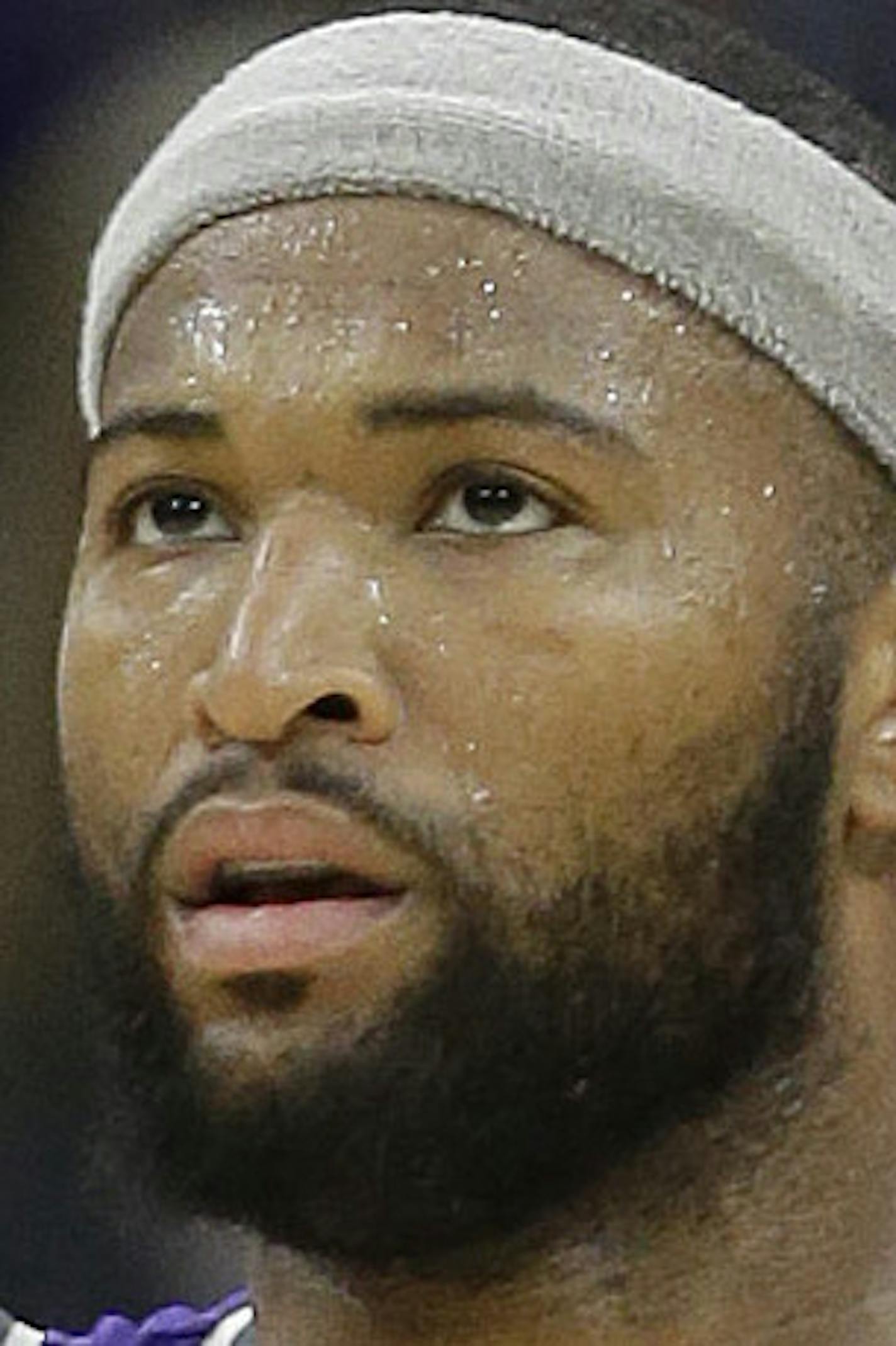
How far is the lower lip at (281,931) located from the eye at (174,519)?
0.35 feet

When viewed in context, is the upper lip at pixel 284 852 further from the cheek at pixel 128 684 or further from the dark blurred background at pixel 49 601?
the dark blurred background at pixel 49 601

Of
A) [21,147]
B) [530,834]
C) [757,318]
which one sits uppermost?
Result: [21,147]

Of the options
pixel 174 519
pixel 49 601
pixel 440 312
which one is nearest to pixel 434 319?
pixel 440 312

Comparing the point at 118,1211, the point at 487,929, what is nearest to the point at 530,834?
the point at 487,929

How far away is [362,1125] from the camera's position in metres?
0.83

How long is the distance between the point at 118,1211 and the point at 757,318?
1.58 ft

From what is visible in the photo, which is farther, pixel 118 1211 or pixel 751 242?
pixel 118 1211

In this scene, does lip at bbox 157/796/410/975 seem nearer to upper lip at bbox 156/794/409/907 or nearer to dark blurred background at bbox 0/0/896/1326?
upper lip at bbox 156/794/409/907

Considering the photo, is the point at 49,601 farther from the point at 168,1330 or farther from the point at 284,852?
the point at 284,852

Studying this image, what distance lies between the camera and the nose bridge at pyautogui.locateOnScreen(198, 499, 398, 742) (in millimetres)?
817

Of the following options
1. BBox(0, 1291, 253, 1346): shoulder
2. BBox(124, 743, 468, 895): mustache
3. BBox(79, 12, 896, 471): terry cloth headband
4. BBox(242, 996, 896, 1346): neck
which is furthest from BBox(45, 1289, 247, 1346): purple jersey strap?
BBox(79, 12, 896, 471): terry cloth headband

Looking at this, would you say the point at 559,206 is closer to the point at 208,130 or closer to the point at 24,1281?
the point at 208,130

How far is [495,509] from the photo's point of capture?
2.76 ft

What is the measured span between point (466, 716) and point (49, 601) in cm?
39
